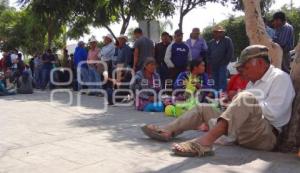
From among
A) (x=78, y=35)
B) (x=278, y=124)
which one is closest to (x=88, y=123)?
(x=278, y=124)

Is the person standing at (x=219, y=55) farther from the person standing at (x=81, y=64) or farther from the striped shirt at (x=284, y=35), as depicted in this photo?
the person standing at (x=81, y=64)

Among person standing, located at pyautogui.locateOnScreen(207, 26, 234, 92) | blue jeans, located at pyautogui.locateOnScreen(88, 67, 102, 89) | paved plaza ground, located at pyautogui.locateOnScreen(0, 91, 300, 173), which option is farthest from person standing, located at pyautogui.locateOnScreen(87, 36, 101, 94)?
paved plaza ground, located at pyautogui.locateOnScreen(0, 91, 300, 173)

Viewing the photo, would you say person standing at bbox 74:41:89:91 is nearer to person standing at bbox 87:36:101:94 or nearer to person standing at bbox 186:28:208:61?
person standing at bbox 87:36:101:94

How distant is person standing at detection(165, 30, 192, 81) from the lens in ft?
32.5

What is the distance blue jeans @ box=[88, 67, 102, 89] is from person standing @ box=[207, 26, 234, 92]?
146 inches

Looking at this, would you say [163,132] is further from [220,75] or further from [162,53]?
[162,53]

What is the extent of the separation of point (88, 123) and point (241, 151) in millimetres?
2945

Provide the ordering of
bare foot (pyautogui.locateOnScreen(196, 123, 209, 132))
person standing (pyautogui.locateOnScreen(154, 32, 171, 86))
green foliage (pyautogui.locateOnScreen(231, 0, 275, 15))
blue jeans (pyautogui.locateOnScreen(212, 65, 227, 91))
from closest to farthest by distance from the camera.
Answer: bare foot (pyautogui.locateOnScreen(196, 123, 209, 132))
blue jeans (pyautogui.locateOnScreen(212, 65, 227, 91))
person standing (pyautogui.locateOnScreen(154, 32, 171, 86))
green foliage (pyautogui.locateOnScreen(231, 0, 275, 15))

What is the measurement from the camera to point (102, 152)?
496cm

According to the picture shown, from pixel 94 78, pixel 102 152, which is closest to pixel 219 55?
pixel 94 78

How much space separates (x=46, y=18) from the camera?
18938 mm

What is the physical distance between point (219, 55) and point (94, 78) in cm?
423

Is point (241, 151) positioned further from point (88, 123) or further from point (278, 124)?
point (88, 123)

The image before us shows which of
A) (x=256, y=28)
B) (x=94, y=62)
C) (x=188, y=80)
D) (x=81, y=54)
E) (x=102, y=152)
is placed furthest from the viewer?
(x=81, y=54)
